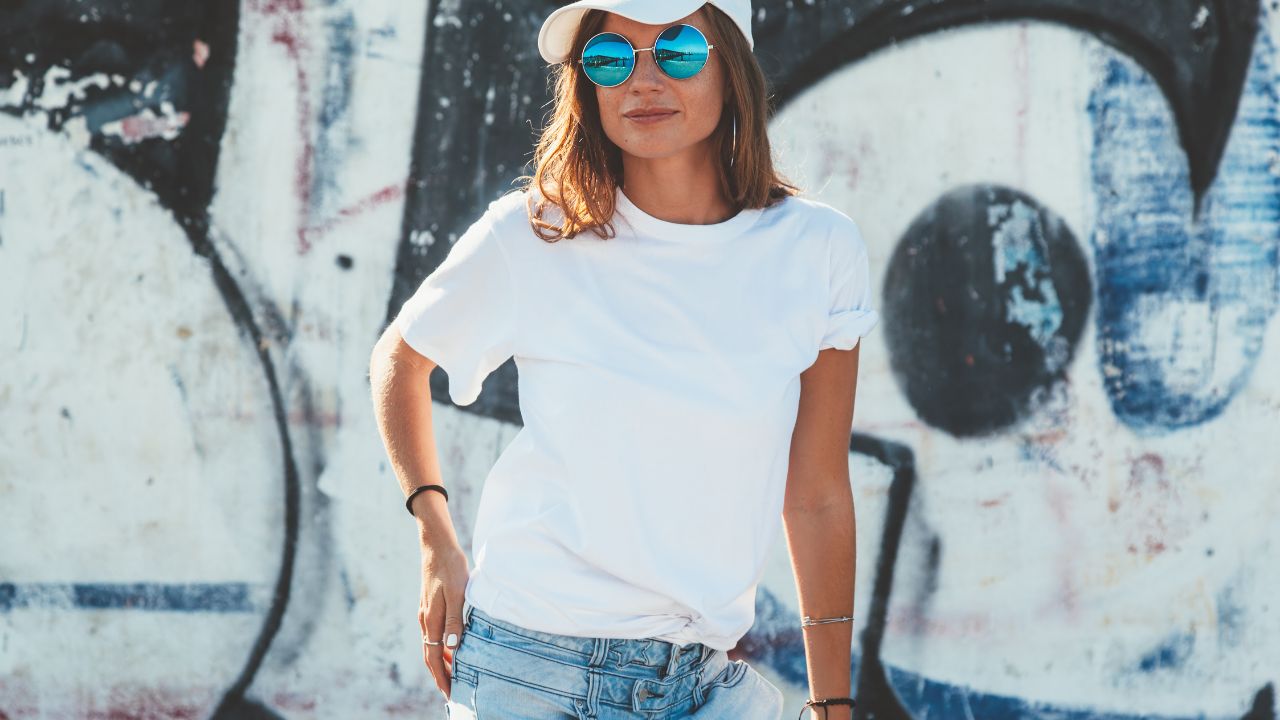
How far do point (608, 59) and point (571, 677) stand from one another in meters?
0.83

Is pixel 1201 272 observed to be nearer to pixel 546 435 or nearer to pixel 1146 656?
pixel 1146 656

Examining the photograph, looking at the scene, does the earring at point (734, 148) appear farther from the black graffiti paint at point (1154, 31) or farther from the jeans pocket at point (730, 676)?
the black graffiti paint at point (1154, 31)

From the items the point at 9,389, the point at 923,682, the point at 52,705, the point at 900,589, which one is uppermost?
the point at 9,389

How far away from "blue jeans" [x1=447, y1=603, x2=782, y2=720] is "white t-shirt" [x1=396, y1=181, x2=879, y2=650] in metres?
0.03

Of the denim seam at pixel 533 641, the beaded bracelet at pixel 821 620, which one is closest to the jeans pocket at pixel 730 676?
the beaded bracelet at pixel 821 620

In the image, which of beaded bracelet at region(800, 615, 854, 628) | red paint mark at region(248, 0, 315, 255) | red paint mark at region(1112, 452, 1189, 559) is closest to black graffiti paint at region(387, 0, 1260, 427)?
red paint mark at region(248, 0, 315, 255)

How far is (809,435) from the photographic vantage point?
187 cm

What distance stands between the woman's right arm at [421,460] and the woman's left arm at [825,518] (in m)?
0.49

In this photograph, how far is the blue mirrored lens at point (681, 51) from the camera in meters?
1.79

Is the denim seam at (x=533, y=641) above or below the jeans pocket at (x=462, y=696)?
above

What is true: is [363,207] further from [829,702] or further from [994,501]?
[829,702]

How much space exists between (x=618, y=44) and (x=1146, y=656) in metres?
2.37

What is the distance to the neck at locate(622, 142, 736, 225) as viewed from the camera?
188 cm

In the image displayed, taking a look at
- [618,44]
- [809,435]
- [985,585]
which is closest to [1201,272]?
[985,585]
